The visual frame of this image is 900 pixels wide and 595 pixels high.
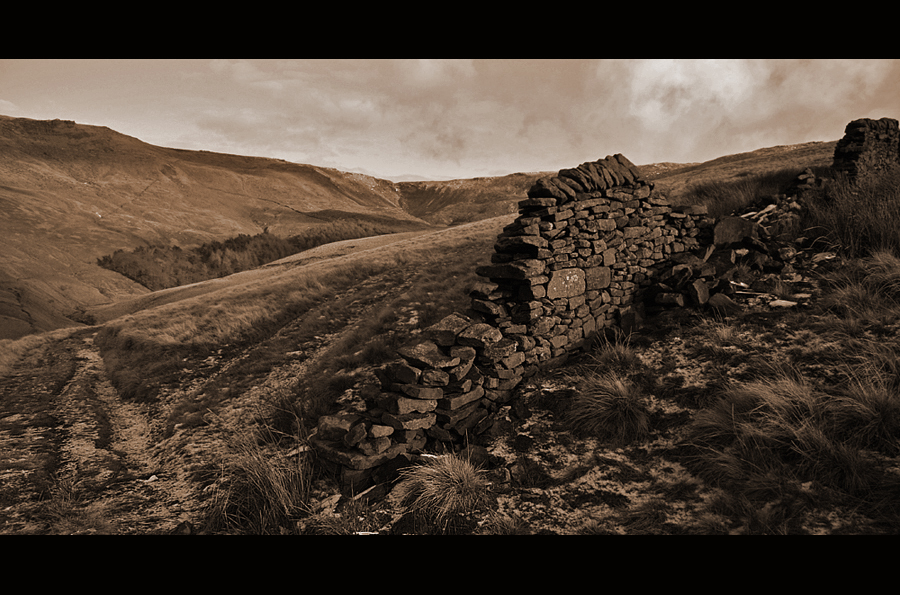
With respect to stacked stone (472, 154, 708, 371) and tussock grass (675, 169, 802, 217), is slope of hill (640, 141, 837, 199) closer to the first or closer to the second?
tussock grass (675, 169, 802, 217)

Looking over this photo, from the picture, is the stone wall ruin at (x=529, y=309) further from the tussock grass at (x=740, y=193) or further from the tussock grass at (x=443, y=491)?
the tussock grass at (x=740, y=193)

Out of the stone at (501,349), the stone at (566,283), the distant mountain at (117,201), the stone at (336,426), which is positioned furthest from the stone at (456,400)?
the distant mountain at (117,201)

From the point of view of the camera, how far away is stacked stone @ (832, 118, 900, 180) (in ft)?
32.6

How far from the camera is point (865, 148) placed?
9.95 m

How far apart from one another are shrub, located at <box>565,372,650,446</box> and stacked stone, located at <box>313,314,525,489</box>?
1.17m

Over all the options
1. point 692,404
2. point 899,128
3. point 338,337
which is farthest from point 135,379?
point 899,128

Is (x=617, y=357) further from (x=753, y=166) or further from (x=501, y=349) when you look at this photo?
(x=753, y=166)

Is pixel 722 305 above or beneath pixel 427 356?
above

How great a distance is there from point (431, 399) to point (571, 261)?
3229 millimetres

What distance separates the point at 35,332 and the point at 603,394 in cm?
2669

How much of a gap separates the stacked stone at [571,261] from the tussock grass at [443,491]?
2.27 m

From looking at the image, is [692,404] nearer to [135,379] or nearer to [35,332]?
[135,379]

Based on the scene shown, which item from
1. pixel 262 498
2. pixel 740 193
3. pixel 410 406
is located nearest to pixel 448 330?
pixel 410 406

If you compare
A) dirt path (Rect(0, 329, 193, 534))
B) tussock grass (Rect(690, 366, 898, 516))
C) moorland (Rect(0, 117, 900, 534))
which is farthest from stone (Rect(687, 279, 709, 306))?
dirt path (Rect(0, 329, 193, 534))
